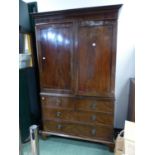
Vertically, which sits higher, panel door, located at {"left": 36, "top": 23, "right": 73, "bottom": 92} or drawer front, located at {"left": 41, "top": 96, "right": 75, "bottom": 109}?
panel door, located at {"left": 36, "top": 23, "right": 73, "bottom": 92}

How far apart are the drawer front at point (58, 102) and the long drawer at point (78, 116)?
0.07m

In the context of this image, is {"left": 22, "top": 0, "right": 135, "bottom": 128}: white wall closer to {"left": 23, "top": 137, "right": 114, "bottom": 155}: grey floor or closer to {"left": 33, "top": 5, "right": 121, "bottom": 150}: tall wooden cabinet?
{"left": 33, "top": 5, "right": 121, "bottom": 150}: tall wooden cabinet

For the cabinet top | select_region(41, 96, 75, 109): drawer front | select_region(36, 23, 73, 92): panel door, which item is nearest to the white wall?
the cabinet top

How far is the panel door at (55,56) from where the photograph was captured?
200 centimetres

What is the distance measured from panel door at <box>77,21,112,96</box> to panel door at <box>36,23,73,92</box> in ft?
0.51

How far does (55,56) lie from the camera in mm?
2094

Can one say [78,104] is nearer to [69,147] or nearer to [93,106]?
[93,106]

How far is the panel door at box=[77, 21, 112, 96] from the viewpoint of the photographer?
6.11 ft

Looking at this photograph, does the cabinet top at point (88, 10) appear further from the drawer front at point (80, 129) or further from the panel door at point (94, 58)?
the drawer front at point (80, 129)

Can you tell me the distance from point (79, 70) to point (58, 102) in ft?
1.95

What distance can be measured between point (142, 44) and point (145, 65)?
0.29 feet

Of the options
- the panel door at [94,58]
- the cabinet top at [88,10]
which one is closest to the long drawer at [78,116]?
the panel door at [94,58]
